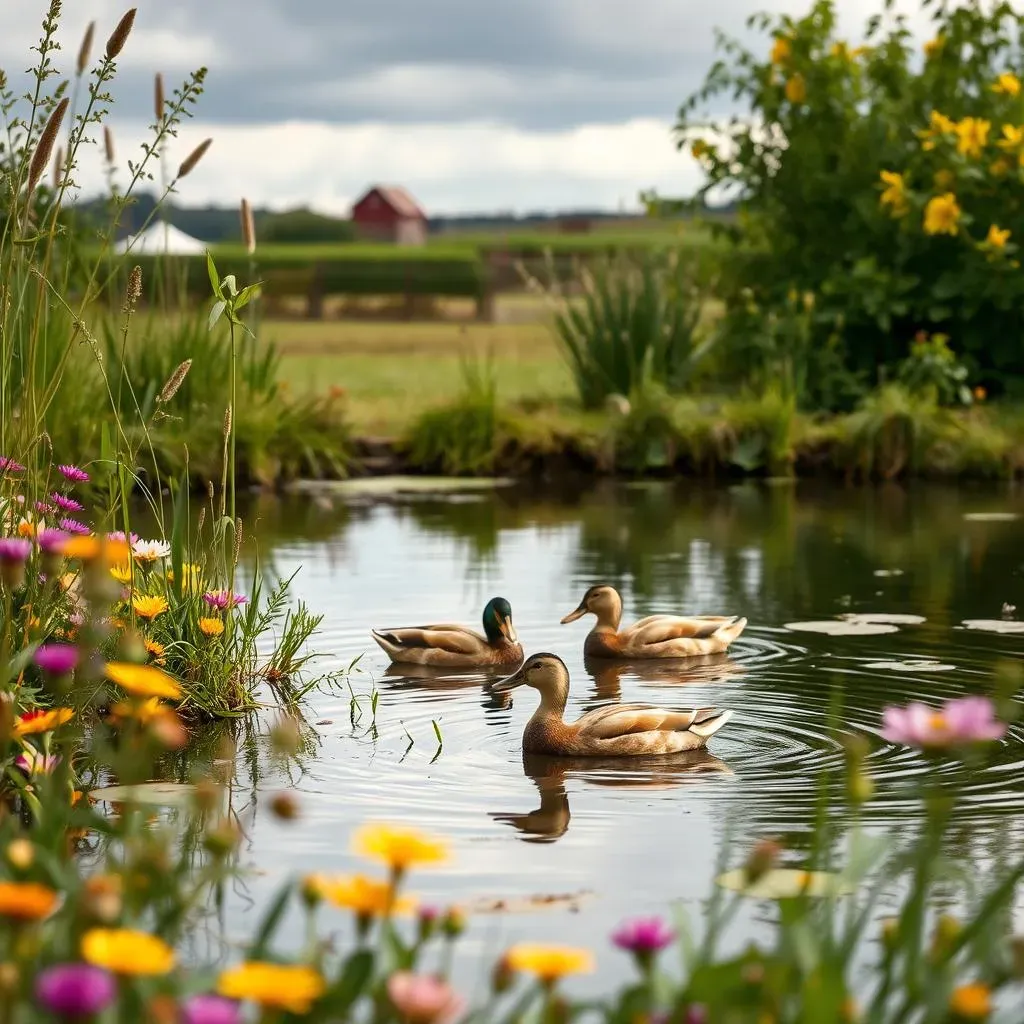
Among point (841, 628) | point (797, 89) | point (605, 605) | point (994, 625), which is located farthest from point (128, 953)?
point (797, 89)

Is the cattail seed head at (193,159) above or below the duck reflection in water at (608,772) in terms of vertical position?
above

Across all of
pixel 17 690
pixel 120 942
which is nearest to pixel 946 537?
pixel 17 690

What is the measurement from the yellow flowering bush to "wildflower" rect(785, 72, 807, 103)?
12 millimetres

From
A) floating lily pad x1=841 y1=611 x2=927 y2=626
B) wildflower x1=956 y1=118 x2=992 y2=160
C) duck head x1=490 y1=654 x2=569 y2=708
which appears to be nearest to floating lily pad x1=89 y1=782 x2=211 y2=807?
duck head x1=490 y1=654 x2=569 y2=708

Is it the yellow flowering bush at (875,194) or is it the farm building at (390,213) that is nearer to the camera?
the yellow flowering bush at (875,194)

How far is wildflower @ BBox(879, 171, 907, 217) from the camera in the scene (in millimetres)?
16203

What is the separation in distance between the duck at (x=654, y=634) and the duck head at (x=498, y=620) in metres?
0.44

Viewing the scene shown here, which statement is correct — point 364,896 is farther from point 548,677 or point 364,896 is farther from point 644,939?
point 548,677

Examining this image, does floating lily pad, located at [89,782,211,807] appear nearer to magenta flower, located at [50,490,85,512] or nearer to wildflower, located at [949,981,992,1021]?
magenta flower, located at [50,490,85,512]

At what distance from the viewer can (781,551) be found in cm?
1138

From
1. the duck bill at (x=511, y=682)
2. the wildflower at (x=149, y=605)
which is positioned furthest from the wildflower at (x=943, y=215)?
the wildflower at (x=149, y=605)

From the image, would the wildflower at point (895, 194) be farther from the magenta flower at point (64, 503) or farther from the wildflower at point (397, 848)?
the wildflower at point (397, 848)

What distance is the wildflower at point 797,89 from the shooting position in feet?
56.5

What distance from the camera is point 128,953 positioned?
7.56 feet
